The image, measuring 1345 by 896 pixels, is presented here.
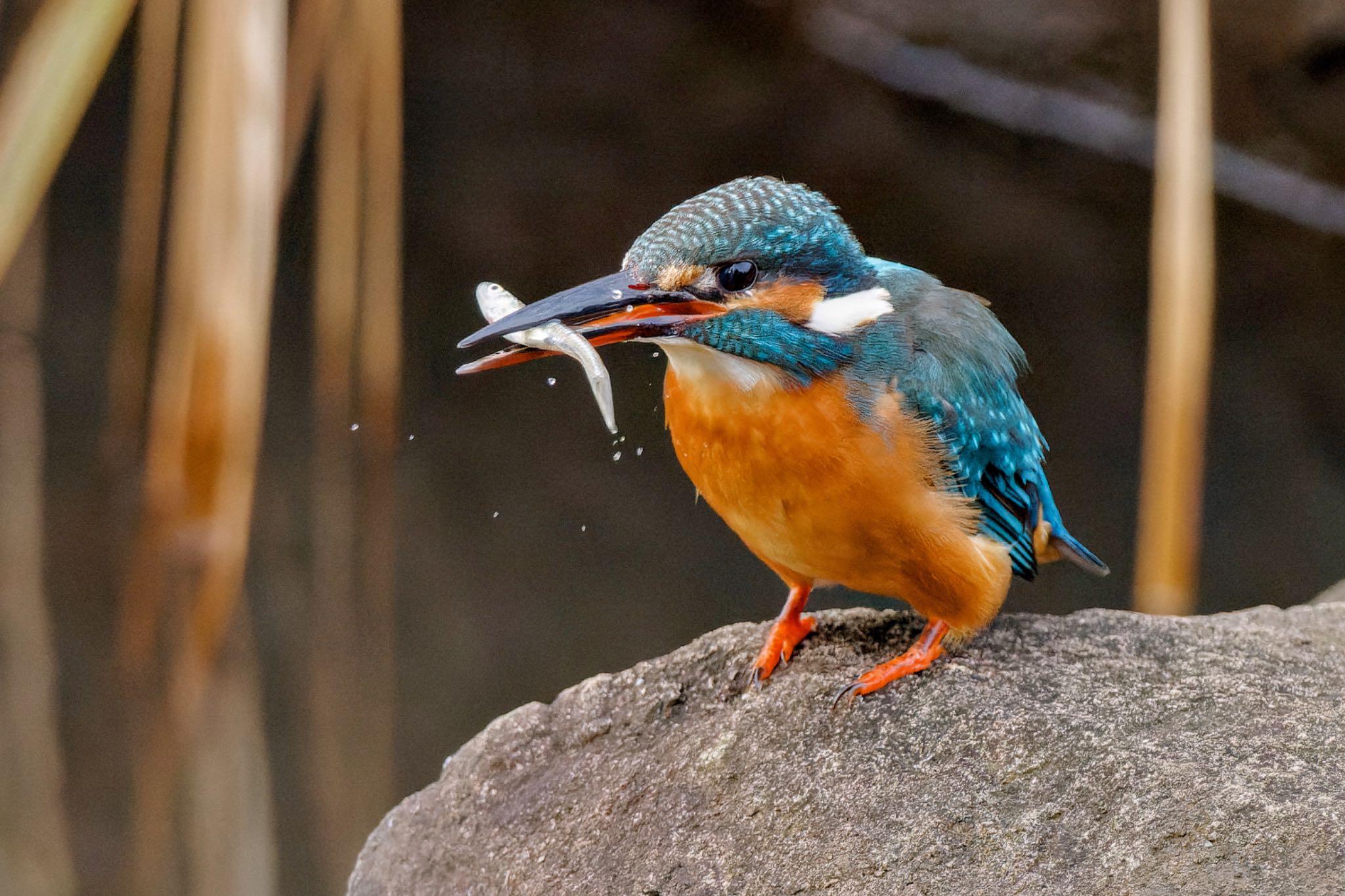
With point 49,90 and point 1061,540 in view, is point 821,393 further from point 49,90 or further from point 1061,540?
point 49,90

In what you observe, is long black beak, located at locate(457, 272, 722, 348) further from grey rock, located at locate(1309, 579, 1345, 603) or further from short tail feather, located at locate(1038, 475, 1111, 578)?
grey rock, located at locate(1309, 579, 1345, 603)

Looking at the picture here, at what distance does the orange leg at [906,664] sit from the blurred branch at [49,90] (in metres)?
1.49

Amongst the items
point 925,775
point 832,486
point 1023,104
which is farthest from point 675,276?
point 1023,104

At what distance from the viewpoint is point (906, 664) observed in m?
2.19

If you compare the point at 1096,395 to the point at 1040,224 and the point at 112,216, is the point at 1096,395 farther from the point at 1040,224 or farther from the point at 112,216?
the point at 112,216

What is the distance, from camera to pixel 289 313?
5.75 m

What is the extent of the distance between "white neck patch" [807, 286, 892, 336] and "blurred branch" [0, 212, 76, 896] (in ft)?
10.5

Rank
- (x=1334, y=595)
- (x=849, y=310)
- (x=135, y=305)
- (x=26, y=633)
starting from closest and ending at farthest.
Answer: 1. (x=849, y=310)
2. (x=1334, y=595)
3. (x=26, y=633)
4. (x=135, y=305)

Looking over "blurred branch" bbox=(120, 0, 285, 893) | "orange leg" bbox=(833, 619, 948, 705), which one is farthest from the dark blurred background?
"orange leg" bbox=(833, 619, 948, 705)

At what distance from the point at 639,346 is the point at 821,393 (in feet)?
12.1

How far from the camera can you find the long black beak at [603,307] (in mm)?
1806

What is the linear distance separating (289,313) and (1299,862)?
16.3 ft

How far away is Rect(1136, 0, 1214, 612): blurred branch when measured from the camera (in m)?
1.82

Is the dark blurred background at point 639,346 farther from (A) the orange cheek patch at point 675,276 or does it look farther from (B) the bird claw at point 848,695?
(A) the orange cheek patch at point 675,276
